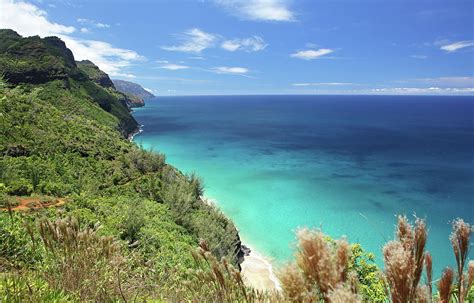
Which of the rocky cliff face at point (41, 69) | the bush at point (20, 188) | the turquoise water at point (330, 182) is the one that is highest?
the rocky cliff face at point (41, 69)

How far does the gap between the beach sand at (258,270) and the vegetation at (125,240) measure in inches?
50.8

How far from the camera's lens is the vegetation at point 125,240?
67.7 inches

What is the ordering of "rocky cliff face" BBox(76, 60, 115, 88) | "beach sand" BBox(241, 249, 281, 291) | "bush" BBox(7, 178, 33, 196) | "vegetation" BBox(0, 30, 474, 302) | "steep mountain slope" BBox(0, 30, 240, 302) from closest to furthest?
"vegetation" BBox(0, 30, 474, 302) → "steep mountain slope" BBox(0, 30, 240, 302) → "bush" BBox(7, 178, 33, 196) → "beach sand" BBox(241, 249, 281, 291) → "rocky cliff face" BBox(76, 60, 115, 88)

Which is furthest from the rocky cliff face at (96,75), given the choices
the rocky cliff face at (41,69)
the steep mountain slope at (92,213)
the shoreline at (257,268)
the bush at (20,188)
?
the shoreline at (257,268)

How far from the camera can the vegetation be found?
1721 mm

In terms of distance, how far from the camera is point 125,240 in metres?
11.1

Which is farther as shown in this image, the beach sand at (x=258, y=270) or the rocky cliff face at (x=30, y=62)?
the rocky cliff face at (x=30, y=62)

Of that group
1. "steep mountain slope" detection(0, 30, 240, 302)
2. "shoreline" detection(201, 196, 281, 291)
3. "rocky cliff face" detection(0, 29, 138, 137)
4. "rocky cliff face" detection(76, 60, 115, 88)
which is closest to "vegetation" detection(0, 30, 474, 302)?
"steep mountain slope" detection(0, 30, 240, 302)

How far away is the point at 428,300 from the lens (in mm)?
1620

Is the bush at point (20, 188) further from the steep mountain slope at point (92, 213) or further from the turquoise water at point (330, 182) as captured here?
the turquoise water at point (330, 182)

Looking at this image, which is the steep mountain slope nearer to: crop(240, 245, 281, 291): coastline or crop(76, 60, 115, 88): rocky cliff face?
crop(240, 245, 281, 291): coastline

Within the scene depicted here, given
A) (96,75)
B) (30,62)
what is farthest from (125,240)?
(96,75)

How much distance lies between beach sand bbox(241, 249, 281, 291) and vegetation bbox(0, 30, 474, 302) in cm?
129

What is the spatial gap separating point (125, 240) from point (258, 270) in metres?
12.5
